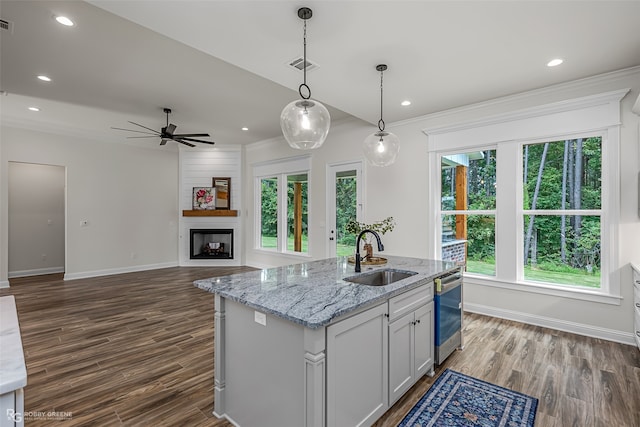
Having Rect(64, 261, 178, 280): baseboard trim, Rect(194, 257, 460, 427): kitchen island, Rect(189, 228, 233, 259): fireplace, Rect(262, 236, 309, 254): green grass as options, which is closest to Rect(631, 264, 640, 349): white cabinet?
Rect(194, 257, 460, 427): kitchen island

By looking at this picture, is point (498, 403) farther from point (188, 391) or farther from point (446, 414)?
point (188, 391)

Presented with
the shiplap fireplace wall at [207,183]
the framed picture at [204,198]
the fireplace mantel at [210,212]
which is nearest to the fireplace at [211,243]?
the shiplap fireplace wall at [207,183]

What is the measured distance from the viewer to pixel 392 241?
493 centimetres

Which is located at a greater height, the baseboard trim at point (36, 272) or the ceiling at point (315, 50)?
the ceiling at point (315, 50)

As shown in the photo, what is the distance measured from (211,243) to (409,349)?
6.39 m

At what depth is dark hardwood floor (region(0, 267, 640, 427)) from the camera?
82.3 inches

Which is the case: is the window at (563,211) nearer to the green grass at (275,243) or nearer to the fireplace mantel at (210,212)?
the green grass at (275,243)

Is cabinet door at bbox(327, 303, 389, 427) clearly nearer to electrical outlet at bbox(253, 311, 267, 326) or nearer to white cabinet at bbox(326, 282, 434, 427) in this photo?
white cabinet at bbox(326, 282, 434, 427)

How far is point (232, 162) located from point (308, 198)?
2529 millimetres

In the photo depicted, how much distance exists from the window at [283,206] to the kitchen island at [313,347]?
13.4 ft

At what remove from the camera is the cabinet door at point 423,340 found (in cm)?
232

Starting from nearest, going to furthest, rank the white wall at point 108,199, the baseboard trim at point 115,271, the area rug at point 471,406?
1. the area rug at point 471,406
2. the white wall at point 108,199
3. the baseboard trim at point 115,271

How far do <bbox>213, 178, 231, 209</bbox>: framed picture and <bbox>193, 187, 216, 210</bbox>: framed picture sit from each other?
92 millimetres

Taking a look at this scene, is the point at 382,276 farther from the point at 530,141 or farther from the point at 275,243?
the point at 275,243
